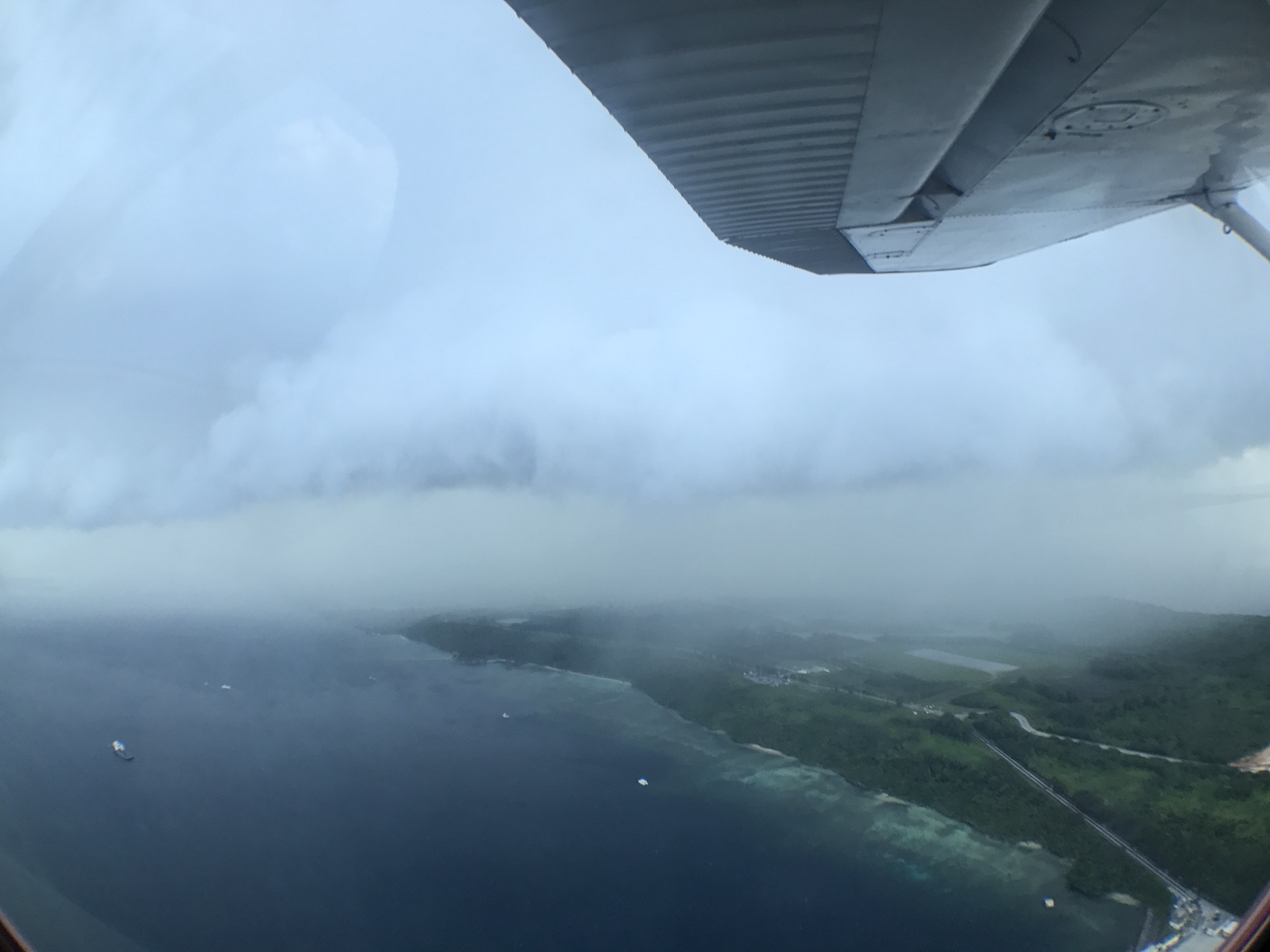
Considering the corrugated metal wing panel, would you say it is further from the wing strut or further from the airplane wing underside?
the wing strut

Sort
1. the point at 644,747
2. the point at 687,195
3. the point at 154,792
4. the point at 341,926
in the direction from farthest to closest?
the point at 644,747 → the point at 154,792 → the point at 341,926 → the point at 687,195

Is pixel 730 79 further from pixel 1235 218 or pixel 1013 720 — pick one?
pixel 1013 720

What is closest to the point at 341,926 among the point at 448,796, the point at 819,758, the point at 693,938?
the point at 448,796

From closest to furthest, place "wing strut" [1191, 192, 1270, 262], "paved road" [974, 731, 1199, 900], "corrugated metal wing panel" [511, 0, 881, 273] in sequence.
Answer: "corrugated metal wing panel" [511, 0, 881, 273] < "wing strut" [1191, 192, 1270, 262] < "paved road" [974, 731, 1199, 900]

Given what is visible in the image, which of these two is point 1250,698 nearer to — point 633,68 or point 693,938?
point 693,938

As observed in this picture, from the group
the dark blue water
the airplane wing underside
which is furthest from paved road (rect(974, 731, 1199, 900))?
the airplane wing underside

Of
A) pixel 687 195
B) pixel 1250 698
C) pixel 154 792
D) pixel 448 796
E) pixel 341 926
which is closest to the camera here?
pixel 687 195

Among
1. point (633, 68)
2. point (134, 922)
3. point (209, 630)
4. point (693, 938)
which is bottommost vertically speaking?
point (693, 938)
